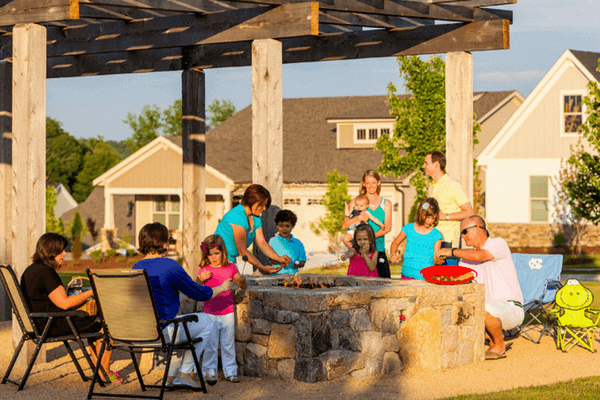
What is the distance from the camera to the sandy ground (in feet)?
22.2

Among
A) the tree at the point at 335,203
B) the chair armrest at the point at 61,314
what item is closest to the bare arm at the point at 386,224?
the chair armrest at the point at 61,314

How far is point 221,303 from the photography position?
7.30 meters

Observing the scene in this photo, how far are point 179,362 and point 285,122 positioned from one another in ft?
88.4

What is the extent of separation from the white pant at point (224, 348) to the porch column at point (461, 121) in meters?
3.51

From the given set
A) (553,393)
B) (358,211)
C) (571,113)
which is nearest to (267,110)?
(358,211)

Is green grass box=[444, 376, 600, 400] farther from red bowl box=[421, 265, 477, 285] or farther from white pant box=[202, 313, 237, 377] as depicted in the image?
white pant box=[202, 313, 237, 377]

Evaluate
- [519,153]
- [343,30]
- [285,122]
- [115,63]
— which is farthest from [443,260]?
[285,122]

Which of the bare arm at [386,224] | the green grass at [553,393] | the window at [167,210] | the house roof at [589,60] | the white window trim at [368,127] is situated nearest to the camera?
the green grass at [553,393]

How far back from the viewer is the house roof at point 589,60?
25.7 m

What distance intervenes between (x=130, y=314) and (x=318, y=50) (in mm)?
5215

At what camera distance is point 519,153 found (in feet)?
86.8

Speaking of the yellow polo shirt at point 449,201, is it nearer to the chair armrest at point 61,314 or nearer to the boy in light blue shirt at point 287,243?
the boy in light blue shirt at point 287,243

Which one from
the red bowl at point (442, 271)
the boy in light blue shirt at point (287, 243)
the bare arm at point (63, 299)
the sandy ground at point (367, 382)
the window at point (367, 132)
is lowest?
the sandy ground at point (367, 382)

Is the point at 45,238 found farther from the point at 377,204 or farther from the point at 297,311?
the point at 377,204
